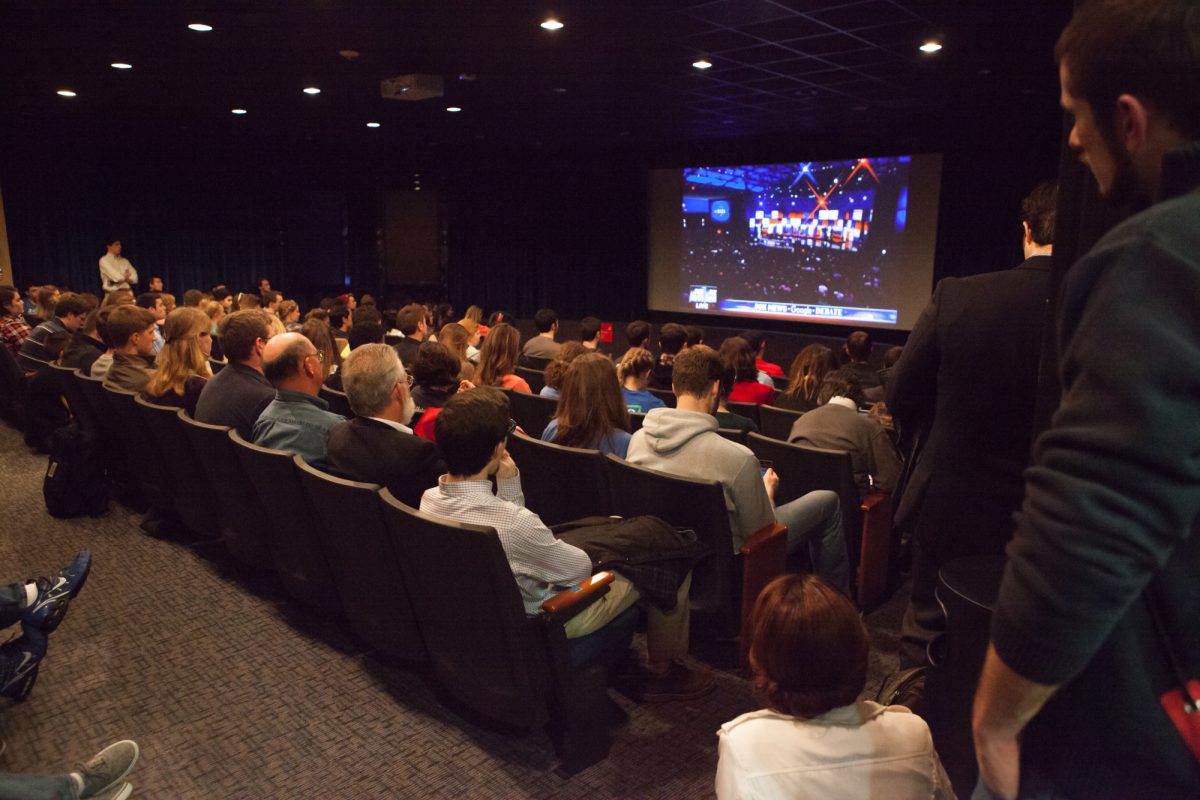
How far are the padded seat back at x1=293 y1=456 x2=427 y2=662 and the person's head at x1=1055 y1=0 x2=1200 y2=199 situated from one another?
6.37 ft

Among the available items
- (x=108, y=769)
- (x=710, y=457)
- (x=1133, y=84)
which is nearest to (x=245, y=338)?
(x=108, y=769)

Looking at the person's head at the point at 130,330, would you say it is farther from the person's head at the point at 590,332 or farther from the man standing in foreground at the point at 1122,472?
the man standing in foreground at the point at 1122,472

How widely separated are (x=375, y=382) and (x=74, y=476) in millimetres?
2571

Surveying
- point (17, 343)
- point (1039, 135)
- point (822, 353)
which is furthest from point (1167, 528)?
point (1039, 135)

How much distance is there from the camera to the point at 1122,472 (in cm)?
68

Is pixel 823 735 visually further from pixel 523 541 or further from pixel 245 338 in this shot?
pixel 245 338

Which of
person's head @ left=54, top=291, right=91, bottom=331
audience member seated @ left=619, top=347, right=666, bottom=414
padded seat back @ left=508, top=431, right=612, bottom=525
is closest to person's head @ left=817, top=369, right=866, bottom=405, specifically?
audience member seated @ left=619, top=347, right=666, bottom=414

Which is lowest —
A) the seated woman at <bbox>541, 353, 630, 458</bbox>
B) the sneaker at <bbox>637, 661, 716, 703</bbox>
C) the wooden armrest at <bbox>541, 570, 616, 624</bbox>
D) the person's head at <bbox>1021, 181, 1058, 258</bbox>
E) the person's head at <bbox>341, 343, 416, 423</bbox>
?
the sneaker at <bbox>637, 661, 716, 703</bbox>

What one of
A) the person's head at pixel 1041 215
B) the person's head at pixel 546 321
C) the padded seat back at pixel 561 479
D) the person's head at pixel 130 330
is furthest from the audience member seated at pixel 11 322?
the person's head at pixel 1041 215

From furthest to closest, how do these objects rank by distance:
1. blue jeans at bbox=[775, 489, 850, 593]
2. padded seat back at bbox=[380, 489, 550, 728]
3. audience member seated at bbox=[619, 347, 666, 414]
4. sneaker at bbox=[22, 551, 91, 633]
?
1. audience member seated at bbox=[619, 347, 666, 414]
2. blue jeans at bbox=[775, 489, 850, 593]
3. sneaker at bbox=[22, 551, 91, 633]
4. padded seat back at bbox=[380, 489, 550, 728]

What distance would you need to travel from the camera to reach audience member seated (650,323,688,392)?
569cm

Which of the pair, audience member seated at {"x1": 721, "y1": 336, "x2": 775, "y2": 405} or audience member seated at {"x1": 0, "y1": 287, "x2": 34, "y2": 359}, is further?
audience member seated at {"x1": 0, "y1": 287, "x2": 34, "y2": 359}

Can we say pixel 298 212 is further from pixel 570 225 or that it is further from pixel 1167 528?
pixel 1167 528

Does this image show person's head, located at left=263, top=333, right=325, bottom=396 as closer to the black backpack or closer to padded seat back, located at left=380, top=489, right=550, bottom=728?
padded seat back, located at left=380, top=489, right=550, bottom=728
